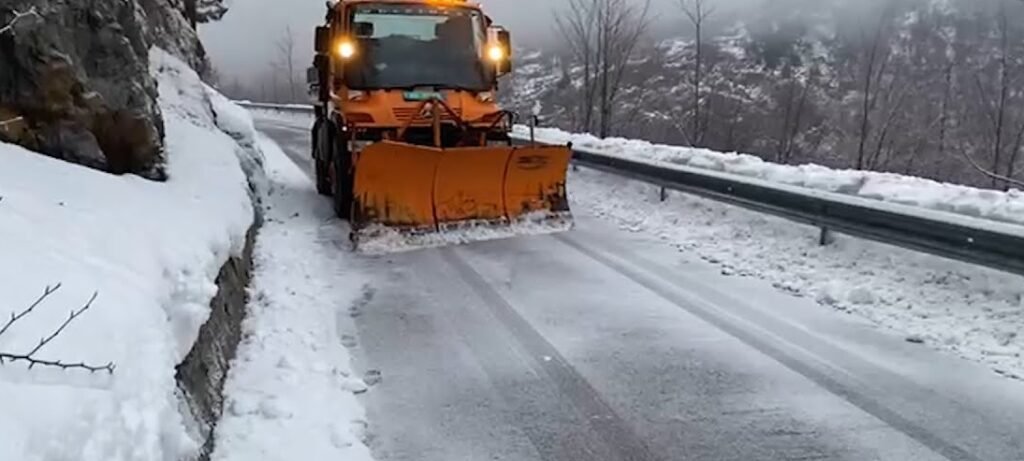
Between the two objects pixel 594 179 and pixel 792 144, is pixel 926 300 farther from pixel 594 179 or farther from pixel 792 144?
pixel 792 144

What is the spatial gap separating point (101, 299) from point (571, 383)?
8.44 feet

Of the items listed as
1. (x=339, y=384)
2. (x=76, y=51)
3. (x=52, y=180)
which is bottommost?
(x=339, y=384)

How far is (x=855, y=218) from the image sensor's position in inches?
297

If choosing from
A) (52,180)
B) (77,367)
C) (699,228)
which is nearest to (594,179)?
→ (699,228)

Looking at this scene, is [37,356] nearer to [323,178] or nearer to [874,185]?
[874,185]

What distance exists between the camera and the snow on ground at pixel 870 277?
5.56 m

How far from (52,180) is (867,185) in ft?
26.4

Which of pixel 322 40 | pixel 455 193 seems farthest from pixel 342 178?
pixel 322 40

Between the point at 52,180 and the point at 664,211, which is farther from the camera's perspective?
the point at 664,211

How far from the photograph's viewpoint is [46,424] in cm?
229

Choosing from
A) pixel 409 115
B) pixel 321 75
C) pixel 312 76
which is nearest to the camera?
pixel 409 115

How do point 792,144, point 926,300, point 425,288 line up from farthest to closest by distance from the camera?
1. point 792,144
2. point 425,288
3. point 926,300

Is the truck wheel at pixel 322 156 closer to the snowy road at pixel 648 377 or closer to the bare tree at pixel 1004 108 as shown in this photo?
the snowy road at pixel 648 377

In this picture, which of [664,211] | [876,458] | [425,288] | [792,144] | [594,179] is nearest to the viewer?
[876,458]
